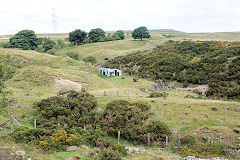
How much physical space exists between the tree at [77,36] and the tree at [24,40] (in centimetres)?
1858

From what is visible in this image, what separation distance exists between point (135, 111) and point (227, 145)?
9.24 m

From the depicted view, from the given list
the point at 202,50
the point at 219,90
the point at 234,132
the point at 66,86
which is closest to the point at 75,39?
the point at 202,50

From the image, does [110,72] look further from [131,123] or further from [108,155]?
[108,155]

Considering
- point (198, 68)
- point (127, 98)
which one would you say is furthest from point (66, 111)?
point (198, 68)

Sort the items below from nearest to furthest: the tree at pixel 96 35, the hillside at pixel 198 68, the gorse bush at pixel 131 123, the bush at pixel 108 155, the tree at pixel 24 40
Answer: the bush at pixel 108 155 < the gorse bush at pixel 131 123 < the hillside at pixel 198 68 < the tree at pixel 24 40 < the tree at pixel 96 35

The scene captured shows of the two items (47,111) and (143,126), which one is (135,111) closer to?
(143,126)

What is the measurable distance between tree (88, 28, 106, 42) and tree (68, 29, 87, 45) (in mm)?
5466

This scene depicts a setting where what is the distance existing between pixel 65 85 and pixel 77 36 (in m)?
72.4

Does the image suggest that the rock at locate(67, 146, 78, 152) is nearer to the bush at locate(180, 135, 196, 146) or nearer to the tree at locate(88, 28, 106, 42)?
the bush at locate(180, 135, 196, 146)

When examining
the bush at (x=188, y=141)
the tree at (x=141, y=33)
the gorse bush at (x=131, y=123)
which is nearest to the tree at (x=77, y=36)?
the tree at (x=141, y=33)

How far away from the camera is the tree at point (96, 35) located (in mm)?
109875

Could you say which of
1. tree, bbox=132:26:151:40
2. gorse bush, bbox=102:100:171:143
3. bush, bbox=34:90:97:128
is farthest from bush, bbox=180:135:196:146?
tree, bbox=132:26:151:40

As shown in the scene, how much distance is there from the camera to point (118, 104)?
2339 cm

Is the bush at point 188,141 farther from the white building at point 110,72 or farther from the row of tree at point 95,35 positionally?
the row of tree at point 95,35
